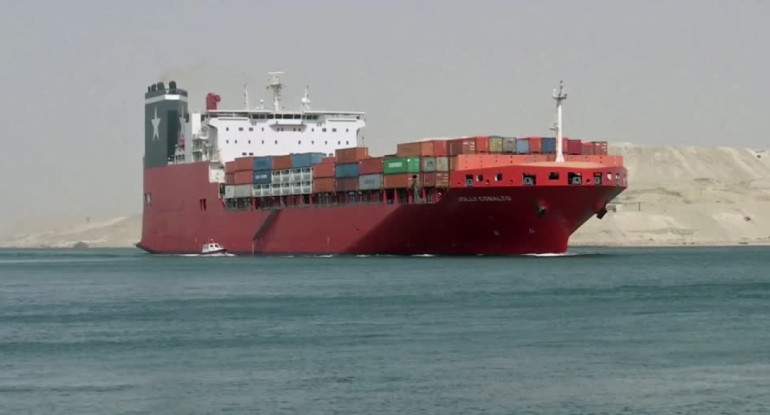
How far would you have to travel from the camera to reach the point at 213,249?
332 ft

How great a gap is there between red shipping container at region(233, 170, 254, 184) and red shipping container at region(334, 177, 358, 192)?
1094 cm

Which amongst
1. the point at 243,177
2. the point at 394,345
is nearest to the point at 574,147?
the point at 243,177

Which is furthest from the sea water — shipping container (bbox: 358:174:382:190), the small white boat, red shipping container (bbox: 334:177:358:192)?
the small white boat

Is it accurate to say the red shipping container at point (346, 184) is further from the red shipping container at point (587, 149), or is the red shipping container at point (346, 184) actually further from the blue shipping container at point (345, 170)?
the red shipping container at point (587, 149)

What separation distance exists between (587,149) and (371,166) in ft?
39.9

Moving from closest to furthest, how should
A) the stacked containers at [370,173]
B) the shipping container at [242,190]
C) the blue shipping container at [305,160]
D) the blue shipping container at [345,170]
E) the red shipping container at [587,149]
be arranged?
the stacked containers at [370,173]
the red shipping container at [587,149]
the blue shipping container at [345,170]
the blue shipping container at [305,160]
the shipping container at [242,190]

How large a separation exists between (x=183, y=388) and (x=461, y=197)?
45.1 m

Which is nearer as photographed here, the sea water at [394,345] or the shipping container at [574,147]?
the sea water at [394,345]

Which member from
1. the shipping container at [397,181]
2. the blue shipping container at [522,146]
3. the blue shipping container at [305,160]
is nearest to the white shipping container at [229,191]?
the blue shipping container at [305,160]

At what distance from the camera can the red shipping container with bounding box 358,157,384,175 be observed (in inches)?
3223

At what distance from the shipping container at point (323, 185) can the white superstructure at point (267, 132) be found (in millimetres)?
14628

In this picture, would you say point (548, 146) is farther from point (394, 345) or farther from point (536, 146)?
point (394, 345)

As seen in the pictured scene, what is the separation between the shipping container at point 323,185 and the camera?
86.6 metres

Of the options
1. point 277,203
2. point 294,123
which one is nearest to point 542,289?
point 277,203
